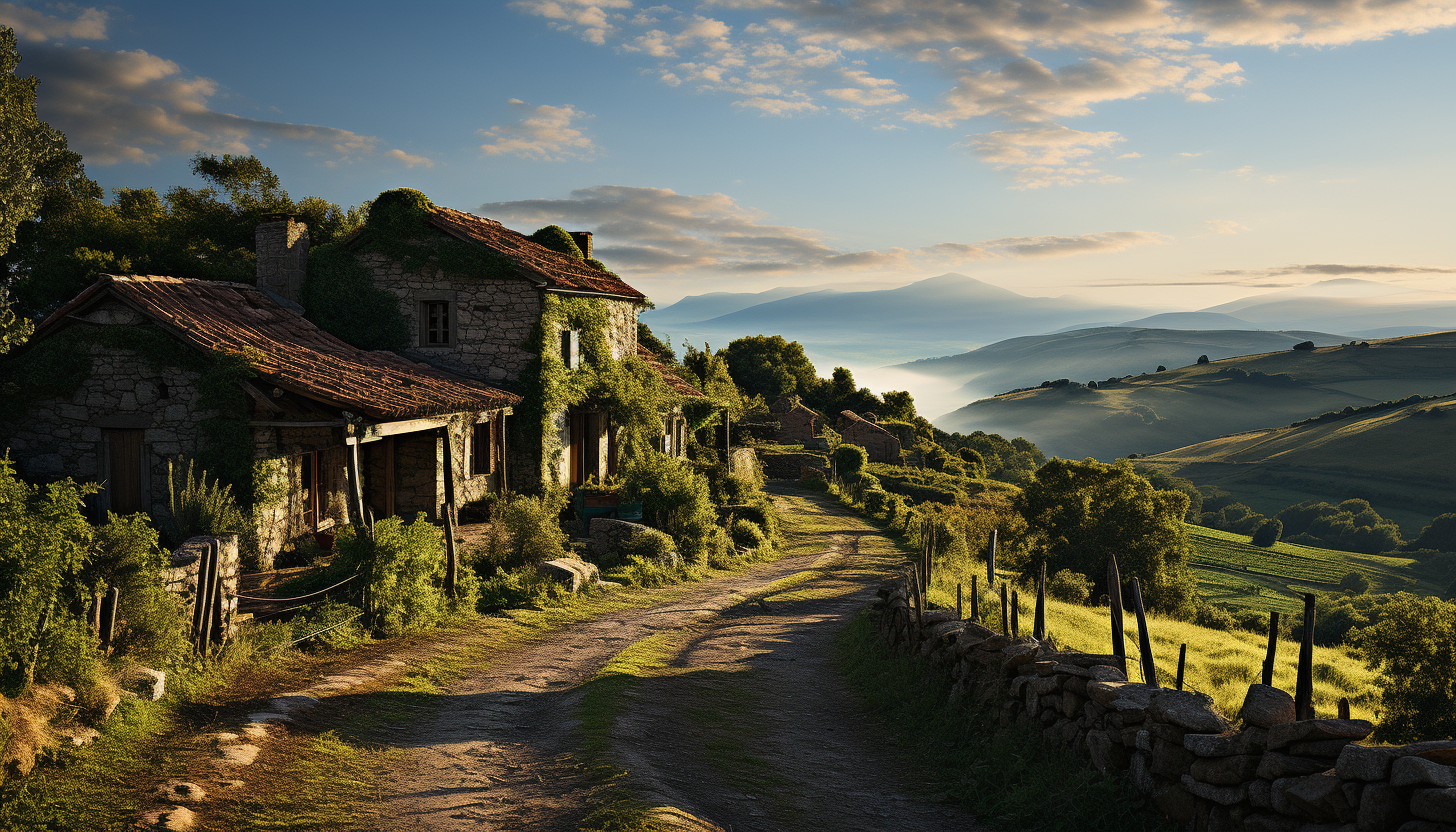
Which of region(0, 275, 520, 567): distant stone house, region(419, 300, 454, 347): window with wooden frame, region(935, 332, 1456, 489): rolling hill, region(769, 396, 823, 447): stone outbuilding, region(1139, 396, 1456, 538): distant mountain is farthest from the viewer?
region(935, 332, 1456, 489): rolling hill

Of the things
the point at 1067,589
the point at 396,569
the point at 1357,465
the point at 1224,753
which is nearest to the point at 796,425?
the point at 1067,589

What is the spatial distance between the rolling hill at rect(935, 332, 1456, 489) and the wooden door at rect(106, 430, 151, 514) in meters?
158

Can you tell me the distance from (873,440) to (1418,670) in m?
49.6

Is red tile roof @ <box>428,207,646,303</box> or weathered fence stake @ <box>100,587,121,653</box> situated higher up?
red tile roof @ <box>428,207,646,303</box>

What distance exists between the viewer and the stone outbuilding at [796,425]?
56.4m

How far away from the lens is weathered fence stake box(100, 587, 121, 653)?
7.63 meters

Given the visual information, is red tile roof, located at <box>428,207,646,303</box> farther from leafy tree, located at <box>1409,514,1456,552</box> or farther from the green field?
leafy tree, located at <box>1409,514,1456,552</box>

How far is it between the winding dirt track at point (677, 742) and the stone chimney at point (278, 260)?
14.1m

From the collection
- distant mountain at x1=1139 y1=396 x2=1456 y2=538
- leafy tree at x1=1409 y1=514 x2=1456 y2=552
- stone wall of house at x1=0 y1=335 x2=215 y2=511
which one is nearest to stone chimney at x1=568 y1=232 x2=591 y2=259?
stone wall of house at x1=0 y1=335 x2=215 y2=511

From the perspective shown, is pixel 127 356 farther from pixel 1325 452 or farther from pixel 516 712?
pixel 1325 452

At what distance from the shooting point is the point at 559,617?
1361cm

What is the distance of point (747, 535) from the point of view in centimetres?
2352

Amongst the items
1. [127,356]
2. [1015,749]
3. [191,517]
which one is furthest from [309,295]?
[1015,749]

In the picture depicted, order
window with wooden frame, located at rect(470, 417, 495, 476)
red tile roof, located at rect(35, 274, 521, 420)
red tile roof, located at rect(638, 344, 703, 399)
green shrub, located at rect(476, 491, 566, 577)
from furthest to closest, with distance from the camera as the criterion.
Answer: red tile roof, located at rect(638, 344, 703, 399) → window with wooden frame, located at rect(470, 417, 495, 476) → green shrub, located at rect(476, 491, 566, 577) → red tile roof, located at rect(35, 274, 521, 420)
